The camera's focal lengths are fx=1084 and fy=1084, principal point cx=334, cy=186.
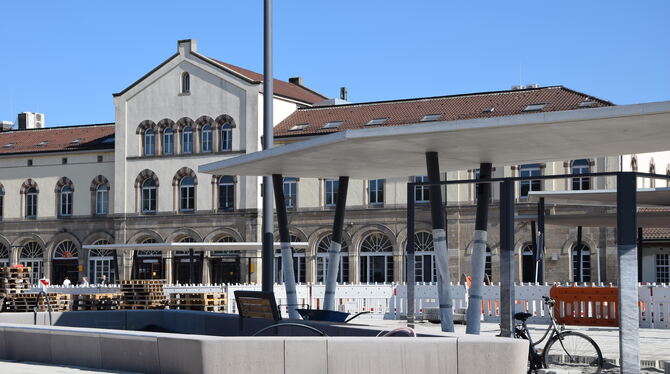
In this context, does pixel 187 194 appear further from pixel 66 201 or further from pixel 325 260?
pixel 325 260

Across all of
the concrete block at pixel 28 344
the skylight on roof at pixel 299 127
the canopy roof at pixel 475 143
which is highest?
the skylight on roof at pixel 299 127

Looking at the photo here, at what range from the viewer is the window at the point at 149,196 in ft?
196

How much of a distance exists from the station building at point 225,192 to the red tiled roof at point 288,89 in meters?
0.32

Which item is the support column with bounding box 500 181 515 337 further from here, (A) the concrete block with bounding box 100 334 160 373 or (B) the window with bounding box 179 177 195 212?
(B) the window with bounding box 179 177 195 212

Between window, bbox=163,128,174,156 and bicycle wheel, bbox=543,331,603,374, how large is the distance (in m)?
46.3

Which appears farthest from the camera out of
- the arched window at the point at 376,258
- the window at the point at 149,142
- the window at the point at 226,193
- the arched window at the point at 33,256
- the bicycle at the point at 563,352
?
the arched window at the point at 33,256

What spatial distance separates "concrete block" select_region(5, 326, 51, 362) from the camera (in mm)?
14484

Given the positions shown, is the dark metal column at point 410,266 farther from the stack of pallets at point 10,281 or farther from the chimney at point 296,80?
the chimney at point 296,80

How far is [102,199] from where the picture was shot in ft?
202

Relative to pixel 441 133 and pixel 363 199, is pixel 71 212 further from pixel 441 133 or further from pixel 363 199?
pixel 441 133

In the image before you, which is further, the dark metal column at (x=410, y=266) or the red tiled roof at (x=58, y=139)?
the red tiled roof at (x=58, y=139)

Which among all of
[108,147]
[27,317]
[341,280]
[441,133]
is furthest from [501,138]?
[108,147]

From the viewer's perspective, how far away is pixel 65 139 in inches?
2532

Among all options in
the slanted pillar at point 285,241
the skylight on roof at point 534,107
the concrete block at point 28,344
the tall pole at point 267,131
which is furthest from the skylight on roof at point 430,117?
the concrete block at point 28,344
